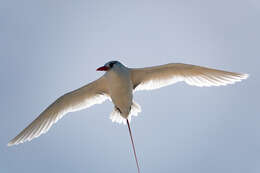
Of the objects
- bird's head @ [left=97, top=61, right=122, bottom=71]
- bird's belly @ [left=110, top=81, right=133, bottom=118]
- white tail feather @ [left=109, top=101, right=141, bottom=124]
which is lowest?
white tail feather @ [left=109, top=101, right=141, bottom=124]

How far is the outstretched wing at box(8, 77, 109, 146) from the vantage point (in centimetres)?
934

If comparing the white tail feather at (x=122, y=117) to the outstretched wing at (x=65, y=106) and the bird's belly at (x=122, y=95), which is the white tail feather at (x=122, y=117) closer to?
the bird's belly at (x=122, y=95)

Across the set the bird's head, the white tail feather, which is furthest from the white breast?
the white tail feather

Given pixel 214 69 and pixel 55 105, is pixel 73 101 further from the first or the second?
pixel 214 69

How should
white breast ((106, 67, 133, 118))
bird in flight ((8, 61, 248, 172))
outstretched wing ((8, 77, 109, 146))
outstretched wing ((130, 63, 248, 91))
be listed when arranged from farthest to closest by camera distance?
outstretched wing ((8, 77, 109, 146)) → outstretched wing ((130, 63, 248, 91)) → bird in flight ((8, 61, 248, 172)) → white breast ((106, 67, 133, 118))

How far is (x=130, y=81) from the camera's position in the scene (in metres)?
9.17

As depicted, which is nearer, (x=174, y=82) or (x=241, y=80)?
(x=241, y=80)

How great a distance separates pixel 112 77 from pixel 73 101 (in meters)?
1.66

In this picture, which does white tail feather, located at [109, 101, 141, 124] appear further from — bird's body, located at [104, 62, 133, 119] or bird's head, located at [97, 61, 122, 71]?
bird's head, located at [97, 61, 122, 71]

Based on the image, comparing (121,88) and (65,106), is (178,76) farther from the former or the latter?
(65,106)

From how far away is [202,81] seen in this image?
940cm

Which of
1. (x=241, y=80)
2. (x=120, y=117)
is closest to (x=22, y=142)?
(x=120, y=117)

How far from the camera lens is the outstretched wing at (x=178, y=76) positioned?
9.16 m

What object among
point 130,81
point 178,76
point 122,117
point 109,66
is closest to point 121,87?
point 130,81
